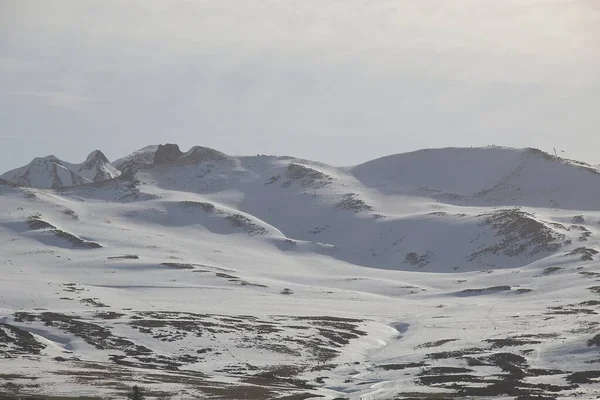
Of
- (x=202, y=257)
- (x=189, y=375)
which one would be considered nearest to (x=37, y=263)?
(x=202, y=257)

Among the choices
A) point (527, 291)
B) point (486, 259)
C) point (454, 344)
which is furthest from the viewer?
point (486, 259)

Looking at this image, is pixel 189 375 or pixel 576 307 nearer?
pixel 189 375

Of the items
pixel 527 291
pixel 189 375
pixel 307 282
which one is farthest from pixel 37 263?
pixel 189 375

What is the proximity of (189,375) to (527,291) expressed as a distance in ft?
292

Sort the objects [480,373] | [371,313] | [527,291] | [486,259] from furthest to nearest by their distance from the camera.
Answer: [486,259] → [527,291] → [371,313] → [480,373]

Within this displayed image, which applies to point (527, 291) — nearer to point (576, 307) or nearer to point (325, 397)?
point (576, 307)

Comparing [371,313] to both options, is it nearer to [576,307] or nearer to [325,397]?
[576,307]

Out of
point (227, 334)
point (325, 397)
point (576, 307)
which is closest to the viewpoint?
point (325, 397)

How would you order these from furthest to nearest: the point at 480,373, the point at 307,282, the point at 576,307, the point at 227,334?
the point at 307,282 → the point at 576,307 → the point at 227,334 → the point at 480,373

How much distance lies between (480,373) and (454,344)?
65.6 ft

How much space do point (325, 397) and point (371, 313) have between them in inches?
2777

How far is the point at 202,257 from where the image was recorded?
200 metres

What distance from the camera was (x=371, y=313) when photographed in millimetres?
135625

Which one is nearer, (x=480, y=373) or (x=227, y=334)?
(x=480, y=373)
